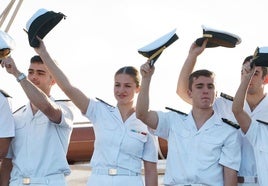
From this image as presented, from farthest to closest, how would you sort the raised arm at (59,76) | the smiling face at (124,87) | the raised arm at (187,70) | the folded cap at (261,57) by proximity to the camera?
the raised arm at (187,70) → the smiling face at (124,87) → the raised arm at (59,76) → the folded cap at (261,57)

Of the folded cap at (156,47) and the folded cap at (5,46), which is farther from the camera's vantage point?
the folded cap at (5,46)

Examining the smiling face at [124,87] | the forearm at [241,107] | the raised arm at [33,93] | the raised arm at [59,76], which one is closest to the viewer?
the forearm at [241,107]

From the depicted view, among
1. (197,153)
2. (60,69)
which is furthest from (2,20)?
(197,153)

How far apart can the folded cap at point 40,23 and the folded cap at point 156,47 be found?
25.4 inches

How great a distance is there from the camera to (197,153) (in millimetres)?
4051

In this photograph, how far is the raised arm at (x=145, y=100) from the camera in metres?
4.02

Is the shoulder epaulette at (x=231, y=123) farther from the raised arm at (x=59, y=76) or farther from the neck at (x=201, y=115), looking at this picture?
the raised arm at (x=59, y=76)

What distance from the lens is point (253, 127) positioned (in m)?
4.09

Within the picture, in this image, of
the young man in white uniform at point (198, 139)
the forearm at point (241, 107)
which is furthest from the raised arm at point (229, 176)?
the forearm at point (241, 107)

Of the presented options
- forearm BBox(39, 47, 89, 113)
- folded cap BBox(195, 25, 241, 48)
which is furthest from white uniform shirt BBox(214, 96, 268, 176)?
forearm BBox(39, 47, 89, 113)

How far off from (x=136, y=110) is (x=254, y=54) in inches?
34.7

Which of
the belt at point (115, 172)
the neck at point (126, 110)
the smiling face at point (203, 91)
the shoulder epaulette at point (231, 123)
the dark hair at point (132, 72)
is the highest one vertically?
the dark hair at point (132, 72)

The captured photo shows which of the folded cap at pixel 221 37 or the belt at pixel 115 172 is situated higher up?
the folded cap at pixel 221 37

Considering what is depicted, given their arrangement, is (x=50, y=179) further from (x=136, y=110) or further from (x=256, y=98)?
(x=256, y=98)
